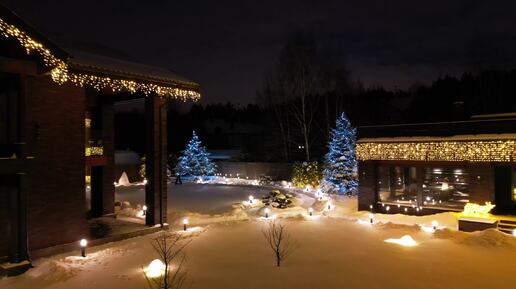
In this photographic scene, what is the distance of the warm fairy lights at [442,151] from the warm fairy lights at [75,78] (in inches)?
309

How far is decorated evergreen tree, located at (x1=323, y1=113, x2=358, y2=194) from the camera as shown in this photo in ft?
77.7

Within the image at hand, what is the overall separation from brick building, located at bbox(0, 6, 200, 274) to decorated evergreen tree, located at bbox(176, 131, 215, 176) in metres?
21.0

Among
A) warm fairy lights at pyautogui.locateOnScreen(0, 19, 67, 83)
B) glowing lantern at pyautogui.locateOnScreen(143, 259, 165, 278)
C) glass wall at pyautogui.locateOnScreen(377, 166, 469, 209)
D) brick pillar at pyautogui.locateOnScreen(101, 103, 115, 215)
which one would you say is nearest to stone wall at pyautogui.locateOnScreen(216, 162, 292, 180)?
glass wall at pyautogui.locateOnScreen(377, 166, 469, 209)

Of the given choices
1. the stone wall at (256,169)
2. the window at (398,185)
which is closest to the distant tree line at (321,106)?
the stone wall at (256,169)

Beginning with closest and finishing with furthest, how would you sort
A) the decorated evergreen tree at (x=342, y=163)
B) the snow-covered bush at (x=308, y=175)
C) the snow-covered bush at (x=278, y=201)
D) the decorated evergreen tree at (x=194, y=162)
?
the snow-covered bush at (x=278, y=201), the decorated evergreen tree at (x=342, y=163), the snow-covered bush at (x=308, y=175), the decorated evergreen tree at (x=194, y=162)

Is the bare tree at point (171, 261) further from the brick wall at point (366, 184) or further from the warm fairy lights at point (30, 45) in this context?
the brick wall at point (366, 184)

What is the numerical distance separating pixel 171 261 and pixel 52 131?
4733 mm

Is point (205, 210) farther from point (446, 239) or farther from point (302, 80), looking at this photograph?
point (302, 80)

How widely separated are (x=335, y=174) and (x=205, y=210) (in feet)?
30.4

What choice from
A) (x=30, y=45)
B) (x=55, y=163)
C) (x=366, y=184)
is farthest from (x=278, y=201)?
(x=30, y=45)

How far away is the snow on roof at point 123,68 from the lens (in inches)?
412

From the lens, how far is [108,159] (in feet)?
51.0

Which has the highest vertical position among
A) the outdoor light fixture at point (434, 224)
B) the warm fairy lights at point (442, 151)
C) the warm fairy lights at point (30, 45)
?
the warm fairy lights at point (30, 45)

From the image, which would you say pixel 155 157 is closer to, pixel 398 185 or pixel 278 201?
pixel 278 201
